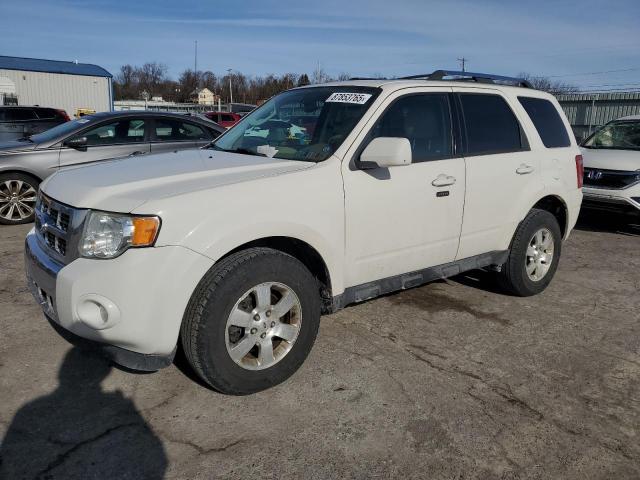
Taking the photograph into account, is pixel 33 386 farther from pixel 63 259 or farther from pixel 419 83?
pixel 419 83

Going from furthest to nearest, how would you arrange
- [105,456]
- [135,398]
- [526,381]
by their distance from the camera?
[526,381] < [135,398] < [105,456]

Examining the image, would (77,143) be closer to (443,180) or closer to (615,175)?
(443,180)

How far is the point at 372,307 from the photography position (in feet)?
15.3

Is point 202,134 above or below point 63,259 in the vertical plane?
above

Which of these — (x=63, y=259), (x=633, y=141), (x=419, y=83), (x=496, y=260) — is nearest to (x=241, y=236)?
(x=63, y=259)

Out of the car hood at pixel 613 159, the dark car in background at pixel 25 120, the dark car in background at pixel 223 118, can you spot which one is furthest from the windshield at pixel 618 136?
the dark car in background at pixel 223 118

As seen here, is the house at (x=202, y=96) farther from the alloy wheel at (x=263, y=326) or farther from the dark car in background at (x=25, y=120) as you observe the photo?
the alloy wheel at (x=263, y=326)

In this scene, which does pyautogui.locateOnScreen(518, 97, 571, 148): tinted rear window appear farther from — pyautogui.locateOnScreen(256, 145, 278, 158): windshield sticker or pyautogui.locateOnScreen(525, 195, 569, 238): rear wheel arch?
pyautogui.locateOnScreen(256, 145, 278, 158): windshield sticker

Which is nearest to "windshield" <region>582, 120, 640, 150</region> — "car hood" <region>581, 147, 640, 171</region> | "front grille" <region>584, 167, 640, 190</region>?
"car hood" <region>581, 147, 640, 171</region>

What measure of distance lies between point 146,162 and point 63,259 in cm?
98

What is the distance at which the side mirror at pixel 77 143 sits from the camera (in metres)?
7.46

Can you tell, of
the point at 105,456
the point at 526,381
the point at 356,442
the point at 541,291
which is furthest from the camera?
the point at 541,291

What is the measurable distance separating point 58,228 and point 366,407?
79.1 inches

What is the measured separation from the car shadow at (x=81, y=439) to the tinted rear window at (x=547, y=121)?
158 inches
